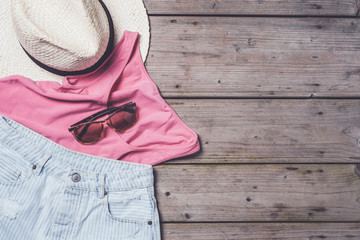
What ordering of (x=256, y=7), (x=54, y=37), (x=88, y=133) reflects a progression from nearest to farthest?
(x=54, y=37) → (x=88, y=133) → (x=256, y=7)

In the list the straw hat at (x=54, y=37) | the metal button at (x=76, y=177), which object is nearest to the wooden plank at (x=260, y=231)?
the metal button at (x=76, y=177)

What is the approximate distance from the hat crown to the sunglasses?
13cm

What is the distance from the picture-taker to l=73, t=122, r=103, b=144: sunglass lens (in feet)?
2.05

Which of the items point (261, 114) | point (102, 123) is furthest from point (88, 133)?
point (261, 114)

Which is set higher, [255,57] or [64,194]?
[255,57]

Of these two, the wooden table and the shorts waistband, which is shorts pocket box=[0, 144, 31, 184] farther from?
the wooden table

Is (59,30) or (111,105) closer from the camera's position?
(59,30)

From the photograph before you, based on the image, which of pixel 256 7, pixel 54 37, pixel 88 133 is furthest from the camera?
pixel 256 7

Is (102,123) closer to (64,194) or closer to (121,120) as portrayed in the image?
(121,120)

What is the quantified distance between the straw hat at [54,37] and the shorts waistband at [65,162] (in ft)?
0.45

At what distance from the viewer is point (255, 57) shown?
0.74 meters

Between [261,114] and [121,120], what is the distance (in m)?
0.37

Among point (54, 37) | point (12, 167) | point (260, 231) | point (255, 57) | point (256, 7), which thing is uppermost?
point (256, 7)

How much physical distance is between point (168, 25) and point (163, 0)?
7 centimetres
